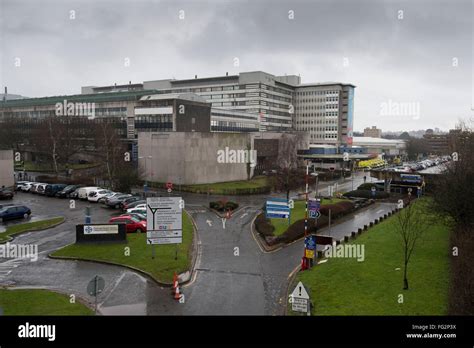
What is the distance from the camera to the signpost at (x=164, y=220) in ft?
65.1

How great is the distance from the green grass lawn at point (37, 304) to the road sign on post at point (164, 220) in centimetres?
538

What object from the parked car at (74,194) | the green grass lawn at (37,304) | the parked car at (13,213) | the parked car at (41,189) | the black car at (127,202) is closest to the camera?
the green grass lawn at (37,304)

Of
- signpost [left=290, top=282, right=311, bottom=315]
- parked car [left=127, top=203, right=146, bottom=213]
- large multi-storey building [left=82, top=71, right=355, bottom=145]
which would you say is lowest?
signpost [left=290, top=282, right=311, bottom=315]

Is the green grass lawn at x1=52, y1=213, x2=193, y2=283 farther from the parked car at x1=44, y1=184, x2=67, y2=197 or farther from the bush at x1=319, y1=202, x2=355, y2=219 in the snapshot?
the parked car at x1=44, y1=184, x2=67, y2=197

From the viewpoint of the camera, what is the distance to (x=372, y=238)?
81.7 feet

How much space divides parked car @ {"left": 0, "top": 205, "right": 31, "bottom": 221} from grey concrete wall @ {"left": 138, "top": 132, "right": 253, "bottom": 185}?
20173 mm

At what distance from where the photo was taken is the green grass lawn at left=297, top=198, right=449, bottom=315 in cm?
1409

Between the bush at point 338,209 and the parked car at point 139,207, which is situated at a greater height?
the parked car at point 139,207

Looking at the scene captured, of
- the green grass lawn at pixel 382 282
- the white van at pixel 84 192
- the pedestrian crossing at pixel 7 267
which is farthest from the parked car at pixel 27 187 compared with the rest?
the green grass lawn at pixel 382 282

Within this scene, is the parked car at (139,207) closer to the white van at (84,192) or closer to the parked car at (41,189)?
the white van at (84,192)

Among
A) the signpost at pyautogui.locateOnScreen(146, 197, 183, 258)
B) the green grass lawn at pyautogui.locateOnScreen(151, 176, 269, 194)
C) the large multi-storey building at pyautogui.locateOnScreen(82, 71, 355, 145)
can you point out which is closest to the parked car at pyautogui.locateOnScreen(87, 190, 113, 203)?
the green grass lawn at pyautogui.locateOnScreen(151, 176, 269, 194)

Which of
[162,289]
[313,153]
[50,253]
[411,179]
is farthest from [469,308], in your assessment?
[313,153]
